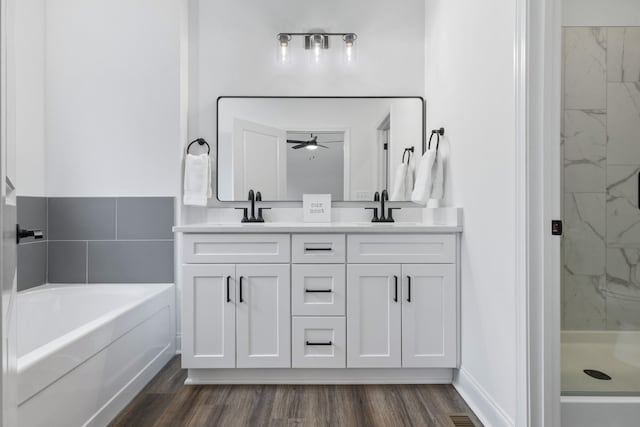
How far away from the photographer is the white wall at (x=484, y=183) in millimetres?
1580

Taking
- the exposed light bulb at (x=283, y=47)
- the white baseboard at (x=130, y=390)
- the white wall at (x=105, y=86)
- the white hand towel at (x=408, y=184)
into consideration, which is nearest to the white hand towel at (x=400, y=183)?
the white hand towel at (x=408, y=184)

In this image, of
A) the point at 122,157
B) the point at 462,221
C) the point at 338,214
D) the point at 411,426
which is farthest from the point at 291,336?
the point at 122,157

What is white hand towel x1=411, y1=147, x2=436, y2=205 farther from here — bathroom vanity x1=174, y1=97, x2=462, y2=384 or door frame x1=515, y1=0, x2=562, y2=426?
door frame x1=515, y1=0, x2=562, y2=426

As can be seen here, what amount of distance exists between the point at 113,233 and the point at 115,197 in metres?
0.24

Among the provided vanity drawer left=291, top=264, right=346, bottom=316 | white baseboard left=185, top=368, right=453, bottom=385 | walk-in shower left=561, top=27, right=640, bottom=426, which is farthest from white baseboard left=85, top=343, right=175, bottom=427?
walk-in shower left=561, top=27, right=640, bottom=426

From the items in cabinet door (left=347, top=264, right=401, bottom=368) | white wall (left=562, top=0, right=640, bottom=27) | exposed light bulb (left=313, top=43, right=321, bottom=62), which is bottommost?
cabinet door (left=347, top=264, right=401, bottom=368)

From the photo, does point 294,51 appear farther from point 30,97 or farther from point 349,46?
point 30,97

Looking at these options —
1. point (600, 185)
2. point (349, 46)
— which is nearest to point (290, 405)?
point (600, 185)

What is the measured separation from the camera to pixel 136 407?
1902 mm

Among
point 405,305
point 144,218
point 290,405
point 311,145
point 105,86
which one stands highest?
point 105,86

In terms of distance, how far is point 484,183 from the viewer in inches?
71.5

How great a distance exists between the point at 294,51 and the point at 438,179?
4.44ft

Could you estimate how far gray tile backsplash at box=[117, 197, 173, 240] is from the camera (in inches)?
102

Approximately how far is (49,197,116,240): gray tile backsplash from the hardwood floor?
1064 millimetres
